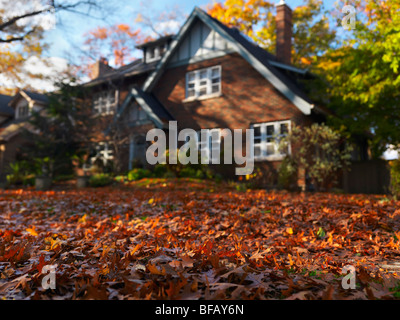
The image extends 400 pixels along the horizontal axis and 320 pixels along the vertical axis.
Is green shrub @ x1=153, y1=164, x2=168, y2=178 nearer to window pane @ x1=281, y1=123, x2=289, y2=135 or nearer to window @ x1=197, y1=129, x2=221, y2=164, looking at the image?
window @ x1=197, y1=129, x2=221, y2=164

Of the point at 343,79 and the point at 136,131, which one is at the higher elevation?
the point at 343,79

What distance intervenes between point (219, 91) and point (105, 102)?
8.33 meters

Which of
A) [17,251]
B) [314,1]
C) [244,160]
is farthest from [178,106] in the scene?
[17,251]

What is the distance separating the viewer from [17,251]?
3062mm

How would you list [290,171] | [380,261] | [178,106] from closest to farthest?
[380,261] → [290,171] → [178,106]

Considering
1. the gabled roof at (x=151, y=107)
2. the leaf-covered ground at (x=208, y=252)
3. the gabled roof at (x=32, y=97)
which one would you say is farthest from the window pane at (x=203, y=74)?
the gabled roof at (x=32, y=97)

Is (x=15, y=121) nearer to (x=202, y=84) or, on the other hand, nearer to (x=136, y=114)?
(x=136, y=114)

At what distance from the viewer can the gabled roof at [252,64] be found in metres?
12.6

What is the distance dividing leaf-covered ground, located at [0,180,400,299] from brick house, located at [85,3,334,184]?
7.58 m

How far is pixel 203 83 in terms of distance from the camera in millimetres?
16047

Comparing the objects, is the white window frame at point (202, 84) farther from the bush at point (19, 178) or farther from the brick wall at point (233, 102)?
the bush at point (19, 178)

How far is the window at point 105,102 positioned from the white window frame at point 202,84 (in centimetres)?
541

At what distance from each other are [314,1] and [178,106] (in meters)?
12.3

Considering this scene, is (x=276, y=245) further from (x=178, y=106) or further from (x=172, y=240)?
(x=178, y=106)
